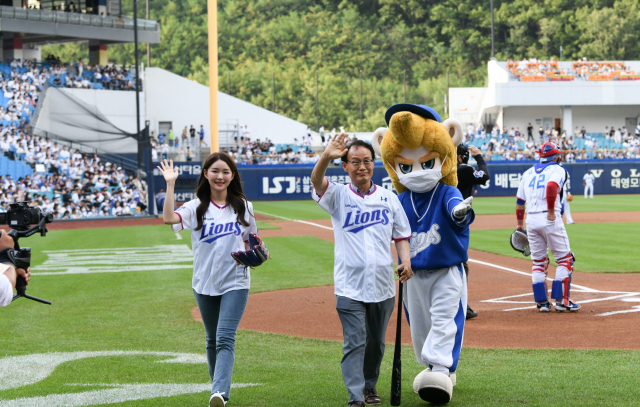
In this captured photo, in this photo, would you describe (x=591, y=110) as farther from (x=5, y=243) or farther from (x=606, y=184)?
(x=5, y=243)

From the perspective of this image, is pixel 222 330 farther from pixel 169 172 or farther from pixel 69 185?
pixel 69 185

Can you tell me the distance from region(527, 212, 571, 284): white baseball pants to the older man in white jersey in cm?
429

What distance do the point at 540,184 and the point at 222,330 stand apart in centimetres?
552

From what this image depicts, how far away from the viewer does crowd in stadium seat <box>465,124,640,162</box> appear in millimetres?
47375

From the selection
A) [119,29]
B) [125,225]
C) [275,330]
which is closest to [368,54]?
[119,29]

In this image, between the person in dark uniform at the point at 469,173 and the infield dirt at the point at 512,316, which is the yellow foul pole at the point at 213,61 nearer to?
the infield dirt at the point at 512,316

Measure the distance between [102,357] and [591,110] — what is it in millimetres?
60483

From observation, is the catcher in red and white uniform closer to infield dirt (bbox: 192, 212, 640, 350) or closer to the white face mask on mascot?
infield dirt (bbox: 192, 212, 640, 350)

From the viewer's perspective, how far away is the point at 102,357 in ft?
23.2

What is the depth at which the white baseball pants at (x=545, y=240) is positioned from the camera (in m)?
9.12

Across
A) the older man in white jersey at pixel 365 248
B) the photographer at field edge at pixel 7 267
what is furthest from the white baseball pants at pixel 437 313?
the photographer at field edge at pixel 7 267

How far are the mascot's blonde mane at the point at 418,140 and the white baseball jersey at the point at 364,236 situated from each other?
0.45 meters

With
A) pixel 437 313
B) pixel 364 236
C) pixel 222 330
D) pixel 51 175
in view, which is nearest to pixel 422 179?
pixel 364 236

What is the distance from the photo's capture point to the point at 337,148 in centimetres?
514
